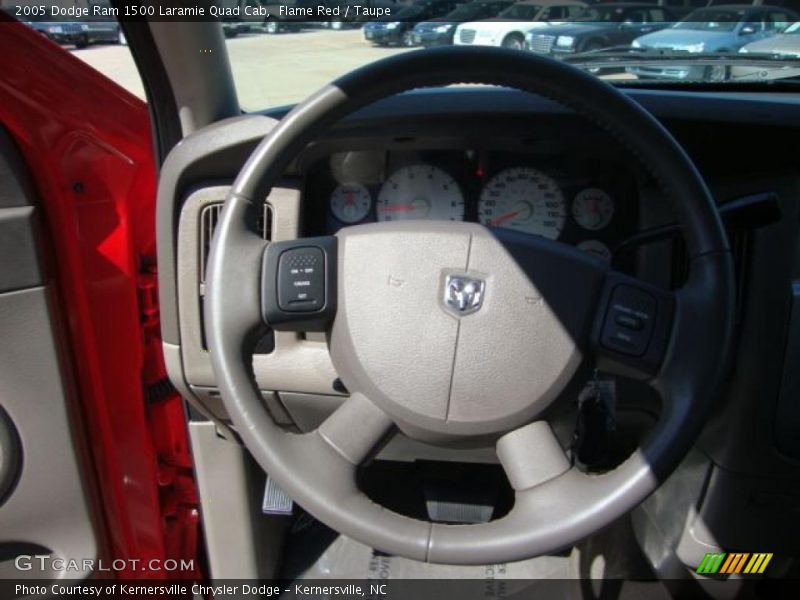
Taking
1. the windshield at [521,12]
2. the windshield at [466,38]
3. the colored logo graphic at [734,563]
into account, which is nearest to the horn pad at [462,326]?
the windshield at [466,38]

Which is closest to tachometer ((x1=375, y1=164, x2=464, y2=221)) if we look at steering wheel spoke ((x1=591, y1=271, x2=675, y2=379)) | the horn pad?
the horn pad

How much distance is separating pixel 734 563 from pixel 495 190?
1.10 m

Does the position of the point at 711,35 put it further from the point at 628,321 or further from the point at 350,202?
the point at 628,321

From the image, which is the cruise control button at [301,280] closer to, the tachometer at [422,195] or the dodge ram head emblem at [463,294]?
the dodge ram head emblem at [463,294]

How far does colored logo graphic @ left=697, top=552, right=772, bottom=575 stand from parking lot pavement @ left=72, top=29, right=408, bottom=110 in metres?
1.47

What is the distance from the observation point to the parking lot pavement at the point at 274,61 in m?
1.66

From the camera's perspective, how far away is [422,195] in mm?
1640

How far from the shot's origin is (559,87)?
1103 millimetres

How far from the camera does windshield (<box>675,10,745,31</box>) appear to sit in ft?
8.64

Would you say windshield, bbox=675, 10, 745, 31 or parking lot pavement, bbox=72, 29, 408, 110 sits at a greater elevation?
windshield, bbox=675, 10, 745, 31

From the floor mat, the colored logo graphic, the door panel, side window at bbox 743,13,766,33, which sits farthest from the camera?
side window at bbox 743,13,766,33

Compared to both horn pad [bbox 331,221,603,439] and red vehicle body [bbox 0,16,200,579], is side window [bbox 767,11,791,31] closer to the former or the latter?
horn pad [bbox 331,221,603,439]

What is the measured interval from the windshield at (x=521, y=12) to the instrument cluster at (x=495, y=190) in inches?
57.6

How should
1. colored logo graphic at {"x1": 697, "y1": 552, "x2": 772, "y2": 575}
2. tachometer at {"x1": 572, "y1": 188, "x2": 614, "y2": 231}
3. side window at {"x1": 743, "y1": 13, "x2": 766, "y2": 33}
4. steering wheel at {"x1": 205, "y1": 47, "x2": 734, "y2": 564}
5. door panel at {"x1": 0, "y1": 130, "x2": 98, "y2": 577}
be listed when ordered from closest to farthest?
steering wheel at {"x1": 205, "y1": 47, "x2": 734, "y2": 564} < door panel at {"x1": 0, "y1": 130, "x2": 98, "y2": 577} < tachometer at {"x1": 572, "y1": 188, "x2": 614, "y2": 231} < colored logo graphic at {"x1": 697, "y1": 552, "x2": 772, "y2": 575} < side window at {"x1": 743, "y1": 13, "x2": 766, "y2": 33}
